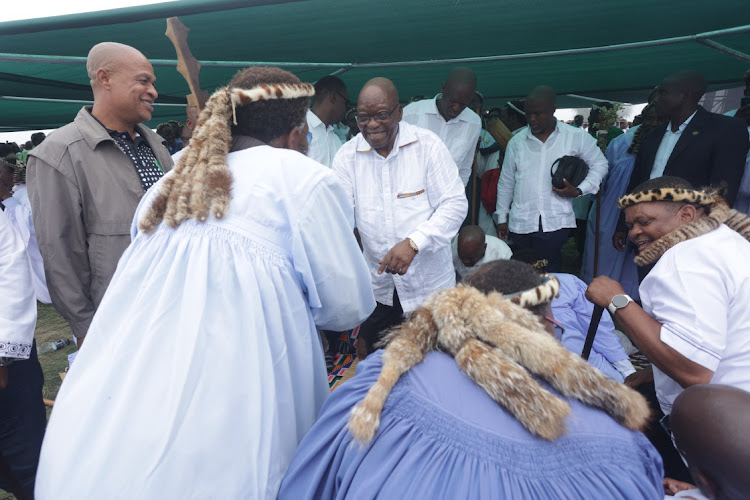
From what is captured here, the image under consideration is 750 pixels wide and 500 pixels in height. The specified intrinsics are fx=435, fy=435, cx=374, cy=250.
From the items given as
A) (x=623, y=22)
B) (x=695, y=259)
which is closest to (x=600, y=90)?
(x=623, y=22)

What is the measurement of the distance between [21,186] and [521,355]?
6.57 metres

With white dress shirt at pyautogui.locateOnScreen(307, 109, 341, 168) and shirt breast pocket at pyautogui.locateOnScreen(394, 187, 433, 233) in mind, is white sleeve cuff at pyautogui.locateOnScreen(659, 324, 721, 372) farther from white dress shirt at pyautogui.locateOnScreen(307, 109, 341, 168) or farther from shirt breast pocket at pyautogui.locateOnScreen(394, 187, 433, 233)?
white dress shirt at pyautogui.locateOnScreen(307, 109, 341, 168)

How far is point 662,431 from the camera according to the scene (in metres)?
2.01

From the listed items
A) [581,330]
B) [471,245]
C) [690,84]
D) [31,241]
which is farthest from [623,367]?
[31,241]

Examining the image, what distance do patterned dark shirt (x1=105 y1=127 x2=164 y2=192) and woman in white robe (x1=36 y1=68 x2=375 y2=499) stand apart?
885 mm

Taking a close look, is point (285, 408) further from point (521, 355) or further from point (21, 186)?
point (21, 186)

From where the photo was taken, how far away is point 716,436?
3.63 ft

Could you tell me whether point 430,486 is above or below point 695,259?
below

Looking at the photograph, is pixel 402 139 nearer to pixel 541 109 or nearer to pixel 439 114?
pixel 439 114

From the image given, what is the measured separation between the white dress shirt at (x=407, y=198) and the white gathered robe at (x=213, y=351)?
1331mm

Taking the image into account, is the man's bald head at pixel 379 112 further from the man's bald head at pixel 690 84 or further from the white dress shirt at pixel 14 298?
the man's bald head at pixel 690 84

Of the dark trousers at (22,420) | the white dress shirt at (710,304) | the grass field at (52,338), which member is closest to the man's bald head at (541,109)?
the white dress shirt at (710,304)

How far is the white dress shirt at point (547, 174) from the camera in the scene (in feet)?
13.4

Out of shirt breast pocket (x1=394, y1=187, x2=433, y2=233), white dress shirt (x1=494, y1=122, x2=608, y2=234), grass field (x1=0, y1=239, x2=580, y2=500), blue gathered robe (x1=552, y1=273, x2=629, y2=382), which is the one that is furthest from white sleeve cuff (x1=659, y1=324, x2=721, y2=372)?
grass field (x1=0, y1=239, x2=580, y2=500)
